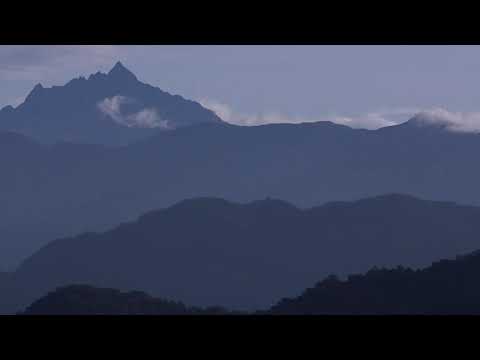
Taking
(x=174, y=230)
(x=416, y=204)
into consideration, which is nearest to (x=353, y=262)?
(x=416, y=204)

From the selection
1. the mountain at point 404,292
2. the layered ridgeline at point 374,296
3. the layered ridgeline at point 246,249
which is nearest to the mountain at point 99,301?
the layered ridgeline at point 374,296

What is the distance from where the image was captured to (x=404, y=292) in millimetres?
82062

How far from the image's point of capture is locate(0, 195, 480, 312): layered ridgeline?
13912cm

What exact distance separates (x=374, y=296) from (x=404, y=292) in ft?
11.0

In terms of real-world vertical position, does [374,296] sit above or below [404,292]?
below

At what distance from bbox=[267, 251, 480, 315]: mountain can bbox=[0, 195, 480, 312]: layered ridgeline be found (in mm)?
45795

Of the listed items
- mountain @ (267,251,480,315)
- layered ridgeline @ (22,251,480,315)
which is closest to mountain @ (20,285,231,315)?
layered ridgeline @ (22,251,480,315)

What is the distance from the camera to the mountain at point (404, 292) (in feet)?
245

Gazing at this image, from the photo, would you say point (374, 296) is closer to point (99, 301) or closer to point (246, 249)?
point (99, 301)

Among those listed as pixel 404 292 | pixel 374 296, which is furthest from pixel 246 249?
pixel 404 292
